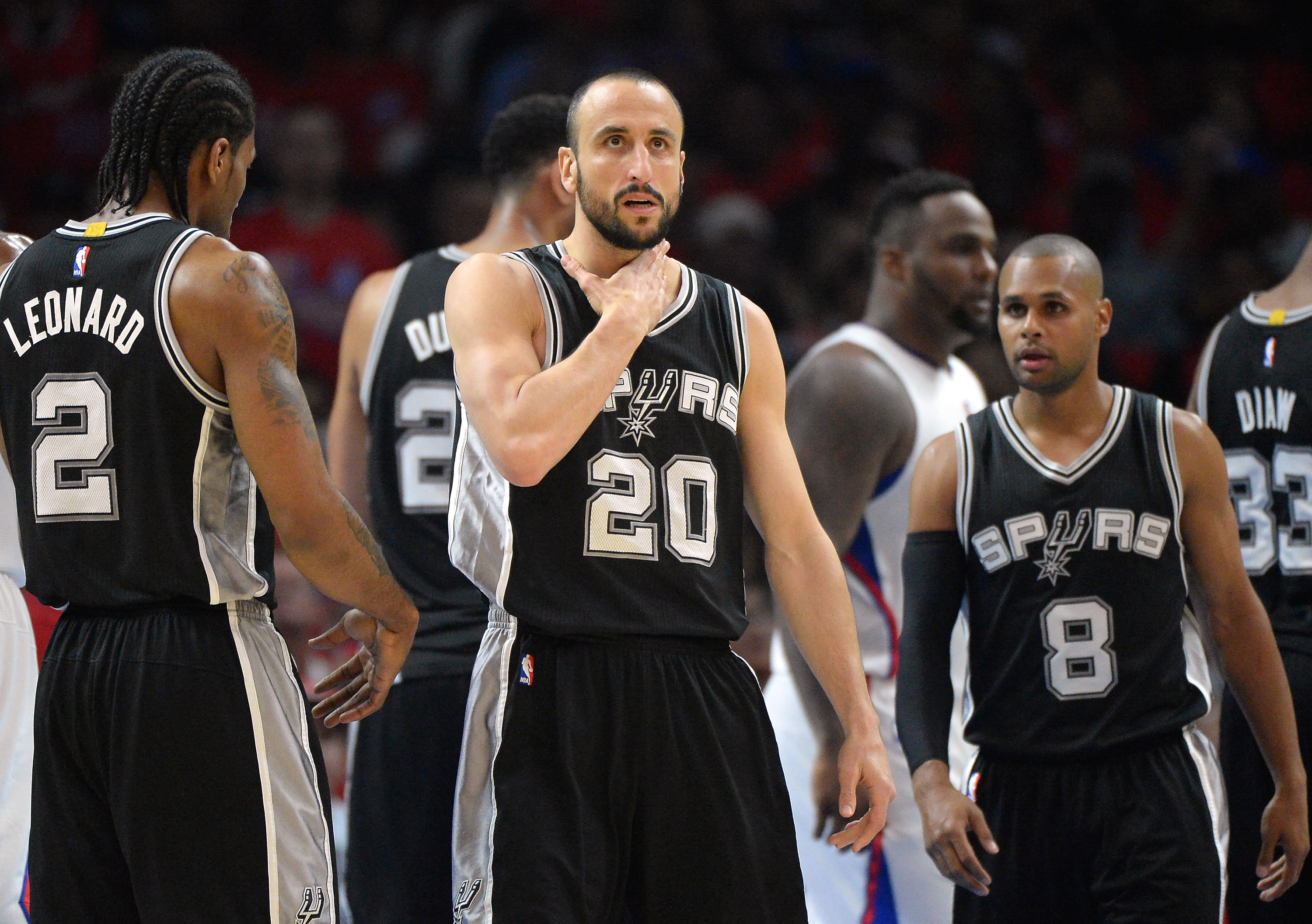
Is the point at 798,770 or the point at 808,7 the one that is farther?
the point at 808,7

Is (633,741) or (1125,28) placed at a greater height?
(1125,28)

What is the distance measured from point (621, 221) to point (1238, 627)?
193 centimetres

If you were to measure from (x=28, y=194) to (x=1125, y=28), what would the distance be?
24.3 feet

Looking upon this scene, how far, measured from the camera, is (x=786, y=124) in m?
9.95

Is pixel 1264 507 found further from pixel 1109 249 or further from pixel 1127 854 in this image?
pixel 1109 249

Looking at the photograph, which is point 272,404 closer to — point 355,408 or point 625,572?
point 625,572

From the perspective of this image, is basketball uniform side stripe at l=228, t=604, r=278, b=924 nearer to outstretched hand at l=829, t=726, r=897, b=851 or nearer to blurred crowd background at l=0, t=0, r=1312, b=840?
outstretched hand at l=829, t=726, r=897, b=851

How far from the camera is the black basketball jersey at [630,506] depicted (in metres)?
2.97

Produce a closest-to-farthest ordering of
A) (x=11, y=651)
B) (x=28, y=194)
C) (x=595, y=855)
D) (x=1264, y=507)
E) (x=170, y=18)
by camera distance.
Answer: (x=595, y=855)
(x=11, y=651)
(x=1264, y=507)
(x=28, y=194)
(x=170, y=18)

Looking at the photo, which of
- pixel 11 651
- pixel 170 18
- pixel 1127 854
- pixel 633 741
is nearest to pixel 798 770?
pixel 1127 854

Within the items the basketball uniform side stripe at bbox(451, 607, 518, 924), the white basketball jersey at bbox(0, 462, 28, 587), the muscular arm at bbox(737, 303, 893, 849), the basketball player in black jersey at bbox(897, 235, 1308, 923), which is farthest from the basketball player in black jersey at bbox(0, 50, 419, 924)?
the basketball player in black jersey at bbox(897, 235, 1308, 923)

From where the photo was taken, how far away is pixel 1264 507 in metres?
4.57

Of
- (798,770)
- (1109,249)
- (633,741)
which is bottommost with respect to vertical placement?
(798,770)

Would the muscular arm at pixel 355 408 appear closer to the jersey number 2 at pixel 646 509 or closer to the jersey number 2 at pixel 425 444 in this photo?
the jersey number 2 at pixel 425 444
